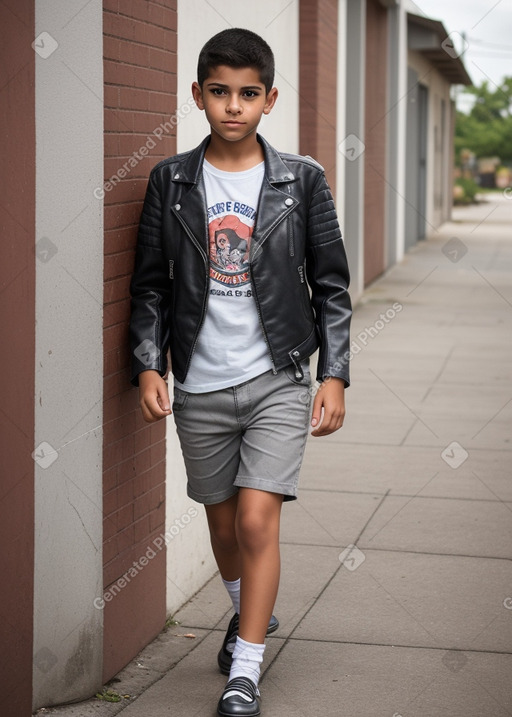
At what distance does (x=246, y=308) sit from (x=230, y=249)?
0.19 meters

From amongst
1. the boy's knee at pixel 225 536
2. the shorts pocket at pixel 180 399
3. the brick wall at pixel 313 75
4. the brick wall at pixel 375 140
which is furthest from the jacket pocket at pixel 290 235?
the brick wall at pixel 375 140

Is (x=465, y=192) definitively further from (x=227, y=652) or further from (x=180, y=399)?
(x=180, y=399)

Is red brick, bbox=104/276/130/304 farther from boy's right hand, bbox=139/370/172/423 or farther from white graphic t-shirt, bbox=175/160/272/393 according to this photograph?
white graphic t-shirt, bbox=175/160/272/393

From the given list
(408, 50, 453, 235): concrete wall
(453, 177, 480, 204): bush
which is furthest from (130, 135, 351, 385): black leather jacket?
(453, 177, 480, 204): bush

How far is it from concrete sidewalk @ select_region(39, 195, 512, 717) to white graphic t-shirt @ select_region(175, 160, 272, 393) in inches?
44.4

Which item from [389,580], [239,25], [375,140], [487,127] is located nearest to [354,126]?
[375,140]

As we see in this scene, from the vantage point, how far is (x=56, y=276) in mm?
3621

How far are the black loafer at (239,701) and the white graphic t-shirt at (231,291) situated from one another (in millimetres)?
944

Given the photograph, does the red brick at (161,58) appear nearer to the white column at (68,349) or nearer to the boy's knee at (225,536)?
the white column at (68,349)

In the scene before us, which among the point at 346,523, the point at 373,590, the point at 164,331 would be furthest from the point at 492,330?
the point at 164,331

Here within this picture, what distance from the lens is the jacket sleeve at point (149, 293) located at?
3814 millimetres

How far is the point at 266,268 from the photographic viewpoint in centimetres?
369

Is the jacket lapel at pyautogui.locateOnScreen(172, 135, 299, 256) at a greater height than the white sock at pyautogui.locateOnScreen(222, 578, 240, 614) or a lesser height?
greater

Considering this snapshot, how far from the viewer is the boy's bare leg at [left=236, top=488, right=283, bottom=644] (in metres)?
3.72
